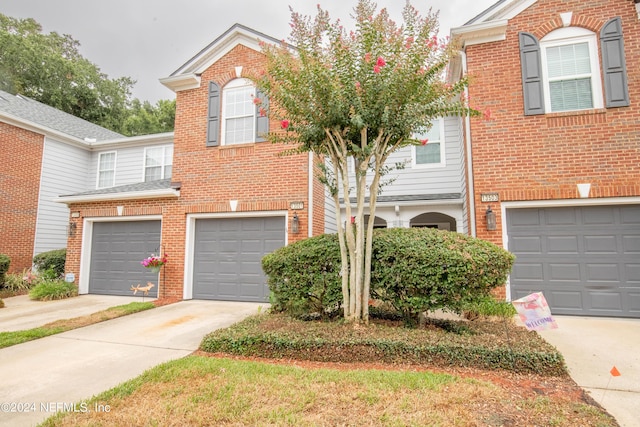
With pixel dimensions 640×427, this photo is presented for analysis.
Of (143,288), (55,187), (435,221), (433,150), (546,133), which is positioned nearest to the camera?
(546,133)

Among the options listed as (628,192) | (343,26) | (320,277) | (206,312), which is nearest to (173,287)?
(206,312)

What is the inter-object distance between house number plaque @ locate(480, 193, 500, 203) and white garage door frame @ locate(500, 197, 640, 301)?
0.57ft

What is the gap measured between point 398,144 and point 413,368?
310 centimetres

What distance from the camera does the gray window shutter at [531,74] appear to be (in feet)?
22.2

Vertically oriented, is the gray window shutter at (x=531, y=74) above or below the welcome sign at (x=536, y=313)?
above

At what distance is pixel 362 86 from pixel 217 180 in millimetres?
5140

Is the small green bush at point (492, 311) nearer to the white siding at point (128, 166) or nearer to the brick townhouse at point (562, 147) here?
the brick townhouse at point (562, 147)

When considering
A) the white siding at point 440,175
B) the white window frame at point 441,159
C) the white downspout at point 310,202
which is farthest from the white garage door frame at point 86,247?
the white window frame at point 441,159

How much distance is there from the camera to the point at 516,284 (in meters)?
6.65

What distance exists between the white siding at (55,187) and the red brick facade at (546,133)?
13697mm

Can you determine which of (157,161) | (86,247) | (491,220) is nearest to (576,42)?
(491,220)

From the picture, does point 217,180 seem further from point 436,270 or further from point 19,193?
point 19,193

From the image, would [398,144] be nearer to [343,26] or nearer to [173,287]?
[343,26]

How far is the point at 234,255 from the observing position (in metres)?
8.41
